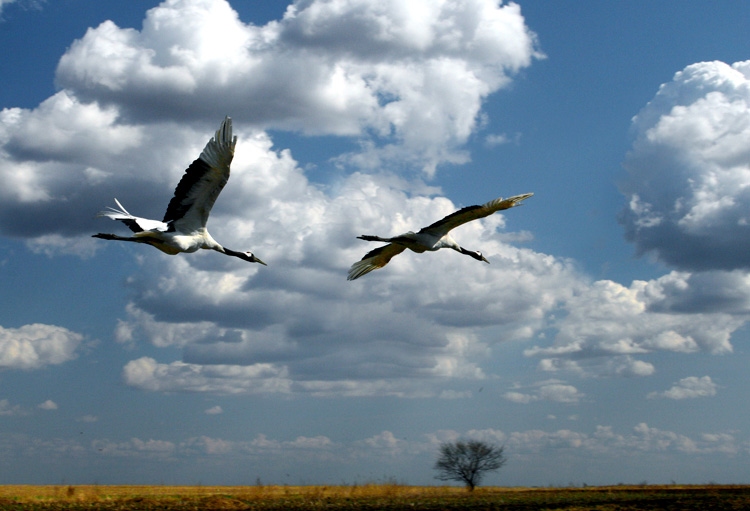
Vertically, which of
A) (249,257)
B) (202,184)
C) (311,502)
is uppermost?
(202,184)

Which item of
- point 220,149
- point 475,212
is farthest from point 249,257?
point 475,212

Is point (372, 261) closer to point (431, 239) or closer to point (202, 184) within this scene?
point (431, 239)

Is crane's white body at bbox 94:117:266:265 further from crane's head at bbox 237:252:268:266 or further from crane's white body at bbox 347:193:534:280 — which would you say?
crane's white body at bbox 347:193:534:280

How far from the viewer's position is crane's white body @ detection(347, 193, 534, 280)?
19.5 meters

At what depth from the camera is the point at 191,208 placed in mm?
18594

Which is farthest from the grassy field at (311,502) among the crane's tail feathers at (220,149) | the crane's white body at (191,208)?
the crane's tail feathers at (220,149)

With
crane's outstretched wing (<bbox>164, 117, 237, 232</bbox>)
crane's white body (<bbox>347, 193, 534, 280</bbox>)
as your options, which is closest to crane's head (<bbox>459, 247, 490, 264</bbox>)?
crane's white body (<bbox>347, 193, 534, 280</bbox>)

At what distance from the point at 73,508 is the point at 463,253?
1756 centimetres

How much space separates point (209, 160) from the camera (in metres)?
17.5

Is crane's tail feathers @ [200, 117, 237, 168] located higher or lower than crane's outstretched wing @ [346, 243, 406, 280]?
higher

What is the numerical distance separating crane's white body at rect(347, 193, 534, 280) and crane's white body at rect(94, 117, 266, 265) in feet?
14.5

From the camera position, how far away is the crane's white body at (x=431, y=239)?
1948 centimetres

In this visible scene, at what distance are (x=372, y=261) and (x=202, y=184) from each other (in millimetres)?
7406

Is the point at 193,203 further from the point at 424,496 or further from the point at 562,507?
the point at 424,496
